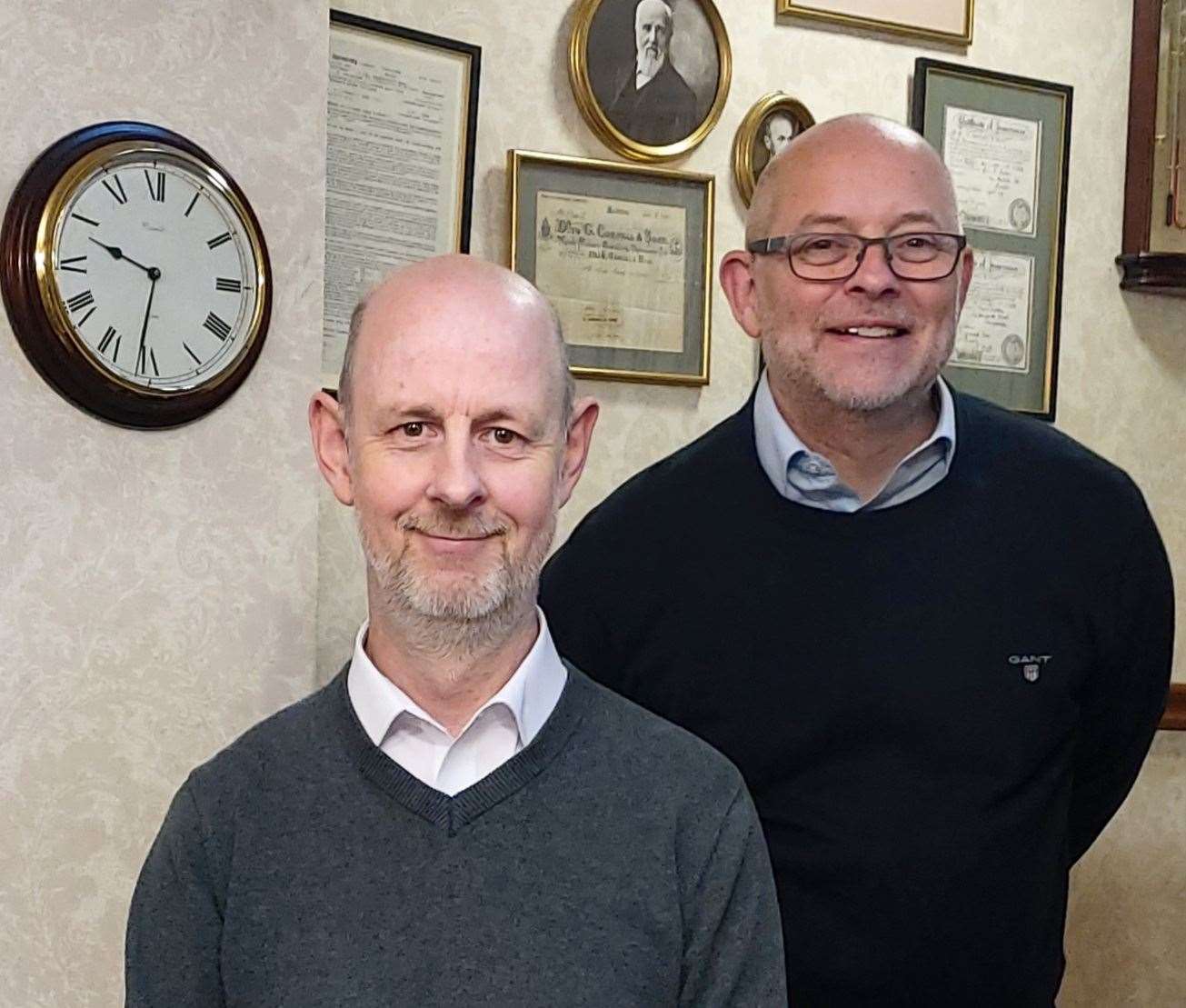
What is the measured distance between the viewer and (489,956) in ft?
4.75

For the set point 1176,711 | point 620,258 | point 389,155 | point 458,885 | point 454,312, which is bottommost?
point 1176,711

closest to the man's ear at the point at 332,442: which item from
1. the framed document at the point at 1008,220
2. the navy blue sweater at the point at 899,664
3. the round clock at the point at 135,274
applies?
the navy blue sweater at the point at 899,664

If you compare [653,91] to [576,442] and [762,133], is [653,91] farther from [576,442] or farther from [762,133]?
[576,442]

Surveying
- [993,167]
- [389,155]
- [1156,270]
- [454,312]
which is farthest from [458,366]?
[1156,270]

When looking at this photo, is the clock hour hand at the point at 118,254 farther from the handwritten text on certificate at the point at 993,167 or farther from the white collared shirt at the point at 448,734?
the handwritten text on certificate at the point at 993,167

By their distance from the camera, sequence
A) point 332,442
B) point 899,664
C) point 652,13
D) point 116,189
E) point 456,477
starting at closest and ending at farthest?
point 456,477 → point 332,442 → point 899,664 → point 116,189 → point 652,13

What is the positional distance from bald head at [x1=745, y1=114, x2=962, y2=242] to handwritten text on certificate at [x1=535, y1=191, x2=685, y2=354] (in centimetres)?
86

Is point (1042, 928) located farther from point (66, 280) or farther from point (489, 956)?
point (66, 280)

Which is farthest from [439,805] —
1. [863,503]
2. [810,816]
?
[863,503]

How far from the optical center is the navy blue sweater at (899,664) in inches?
77.0

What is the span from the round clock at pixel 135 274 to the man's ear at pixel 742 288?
1.98 feet

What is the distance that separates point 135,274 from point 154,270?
26mm

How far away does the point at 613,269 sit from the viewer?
3010 millimetres

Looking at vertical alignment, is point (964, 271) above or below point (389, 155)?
below
